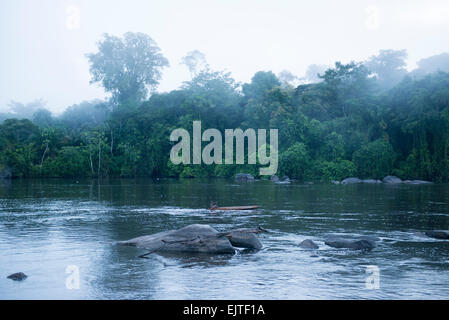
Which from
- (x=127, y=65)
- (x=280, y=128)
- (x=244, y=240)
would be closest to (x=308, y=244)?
(x=244, y=240)

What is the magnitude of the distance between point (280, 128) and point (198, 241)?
167 ft

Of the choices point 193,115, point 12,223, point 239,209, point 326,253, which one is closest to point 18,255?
point 12,223

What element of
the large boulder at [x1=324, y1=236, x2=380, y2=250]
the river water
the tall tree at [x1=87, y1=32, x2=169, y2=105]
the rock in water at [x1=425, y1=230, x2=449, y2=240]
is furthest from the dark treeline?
the large boulder at [x1=324, y1=236, x2=380, y2=250]

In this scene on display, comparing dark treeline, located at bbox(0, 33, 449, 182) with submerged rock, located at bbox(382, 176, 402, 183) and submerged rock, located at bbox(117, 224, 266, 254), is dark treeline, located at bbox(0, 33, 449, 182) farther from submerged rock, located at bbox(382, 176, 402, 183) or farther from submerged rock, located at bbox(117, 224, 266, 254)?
submerged rock, located at bbox(117, 224, 266, 254)

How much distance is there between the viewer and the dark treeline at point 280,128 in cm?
5259

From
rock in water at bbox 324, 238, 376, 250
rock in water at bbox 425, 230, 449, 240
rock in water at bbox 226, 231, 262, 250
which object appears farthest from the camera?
rock in water at bbox 425, 230, 449, 240

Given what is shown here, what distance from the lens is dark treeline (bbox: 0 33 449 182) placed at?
52.6 metres

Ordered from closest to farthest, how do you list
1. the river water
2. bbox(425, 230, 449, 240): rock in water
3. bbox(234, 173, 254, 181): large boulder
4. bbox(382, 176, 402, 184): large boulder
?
the river water, bbox(425, 230, 449, 240): rock in water, bbox(382, 176, 402, 184): large boulder, bbox(234, 173, 254, 181): large boulder

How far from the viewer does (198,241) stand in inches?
480

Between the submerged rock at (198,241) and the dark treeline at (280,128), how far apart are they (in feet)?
140

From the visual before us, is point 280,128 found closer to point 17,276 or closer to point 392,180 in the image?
point 392,180

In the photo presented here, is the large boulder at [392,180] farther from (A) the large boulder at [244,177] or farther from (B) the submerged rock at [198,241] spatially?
(B) the submerged rock at [198,241]

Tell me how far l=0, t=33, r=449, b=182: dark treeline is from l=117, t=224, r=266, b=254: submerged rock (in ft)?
140

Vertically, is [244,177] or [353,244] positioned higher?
[244,177]
